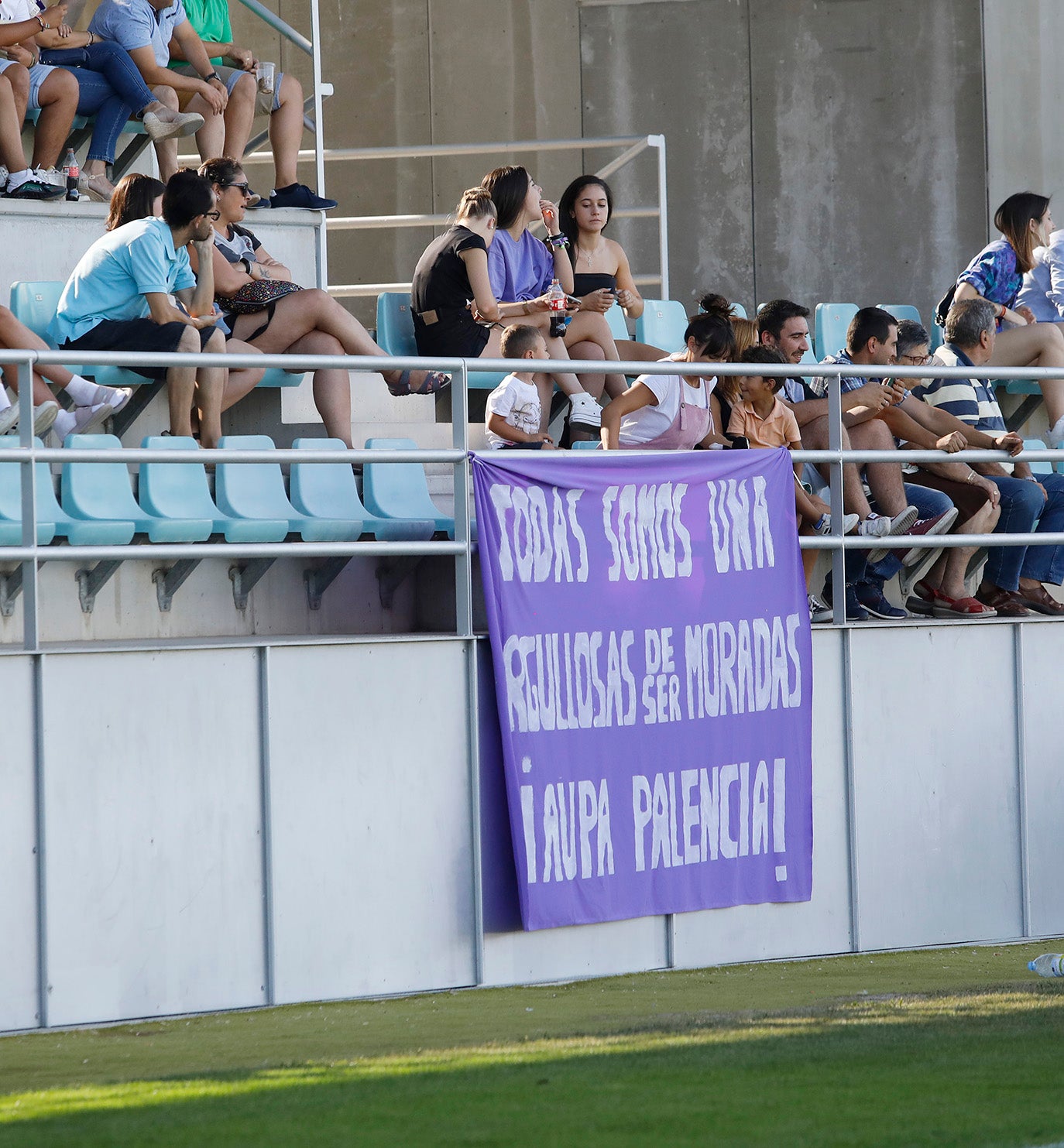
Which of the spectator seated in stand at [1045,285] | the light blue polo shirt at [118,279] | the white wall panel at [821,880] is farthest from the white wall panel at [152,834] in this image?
the spectator seated in stand at [1045,285]

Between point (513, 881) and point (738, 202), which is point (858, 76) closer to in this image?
point (738, 202)

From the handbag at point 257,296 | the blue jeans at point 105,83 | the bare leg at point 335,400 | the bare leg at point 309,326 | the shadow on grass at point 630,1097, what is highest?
the blue jeans at point 105,83

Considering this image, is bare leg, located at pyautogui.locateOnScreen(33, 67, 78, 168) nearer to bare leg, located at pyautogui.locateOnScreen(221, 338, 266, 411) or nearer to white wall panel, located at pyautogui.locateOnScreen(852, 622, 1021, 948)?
bare leg, located at pyautogui.locateOnScreen(221, 338, 266, 411)

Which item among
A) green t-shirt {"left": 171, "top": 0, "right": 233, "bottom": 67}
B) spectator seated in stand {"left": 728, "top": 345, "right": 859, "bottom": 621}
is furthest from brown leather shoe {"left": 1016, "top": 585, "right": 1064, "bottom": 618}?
green t-shirt {"left": 171, "top": 0, "right": 233, "bottom": 67}

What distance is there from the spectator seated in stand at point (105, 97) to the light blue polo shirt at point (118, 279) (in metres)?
1.93

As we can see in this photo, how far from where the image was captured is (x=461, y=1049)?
546cm

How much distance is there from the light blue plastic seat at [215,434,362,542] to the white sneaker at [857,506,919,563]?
2.17 m

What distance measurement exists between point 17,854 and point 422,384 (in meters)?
2.95

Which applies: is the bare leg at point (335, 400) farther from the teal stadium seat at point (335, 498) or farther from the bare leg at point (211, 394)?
the bare leg at point (211, 394)

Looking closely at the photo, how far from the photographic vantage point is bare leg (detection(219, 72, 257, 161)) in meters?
9.88

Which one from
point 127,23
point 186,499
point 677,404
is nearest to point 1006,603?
point 677,404

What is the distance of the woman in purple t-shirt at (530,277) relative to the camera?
27.6 ft

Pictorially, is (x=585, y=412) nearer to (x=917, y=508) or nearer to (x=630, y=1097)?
(x=917, y=508)

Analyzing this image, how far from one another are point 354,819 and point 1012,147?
10.5 m
